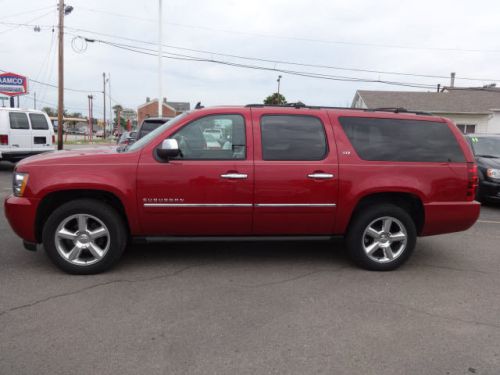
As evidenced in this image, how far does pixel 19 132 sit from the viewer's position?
12.8 metres

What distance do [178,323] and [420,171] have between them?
9.83 feet

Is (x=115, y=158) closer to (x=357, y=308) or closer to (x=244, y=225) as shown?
(x=244, y=225)

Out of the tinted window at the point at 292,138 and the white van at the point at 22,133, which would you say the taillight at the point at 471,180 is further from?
the white van at the point at 22,133

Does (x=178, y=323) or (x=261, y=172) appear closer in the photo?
(x=178, y=323)

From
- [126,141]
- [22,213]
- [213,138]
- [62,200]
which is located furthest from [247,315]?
[126,141]

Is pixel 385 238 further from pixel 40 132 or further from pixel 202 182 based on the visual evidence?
pixel 40 132

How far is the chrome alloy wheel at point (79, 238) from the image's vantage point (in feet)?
13.9

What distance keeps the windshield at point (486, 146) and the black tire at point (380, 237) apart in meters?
6.17

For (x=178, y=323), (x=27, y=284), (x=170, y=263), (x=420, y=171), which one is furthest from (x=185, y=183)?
(x=420, y=171)

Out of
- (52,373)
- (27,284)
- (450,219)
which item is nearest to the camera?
(52,373)

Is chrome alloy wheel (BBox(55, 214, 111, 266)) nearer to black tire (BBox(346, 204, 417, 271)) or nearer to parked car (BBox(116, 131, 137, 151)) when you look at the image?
parked car (BBox(116, 131, 137, 151))

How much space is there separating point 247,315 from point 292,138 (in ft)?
6.30

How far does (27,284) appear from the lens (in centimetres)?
402

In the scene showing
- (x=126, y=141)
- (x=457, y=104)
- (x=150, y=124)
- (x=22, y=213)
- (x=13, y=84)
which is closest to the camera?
(x=22, y=213)
